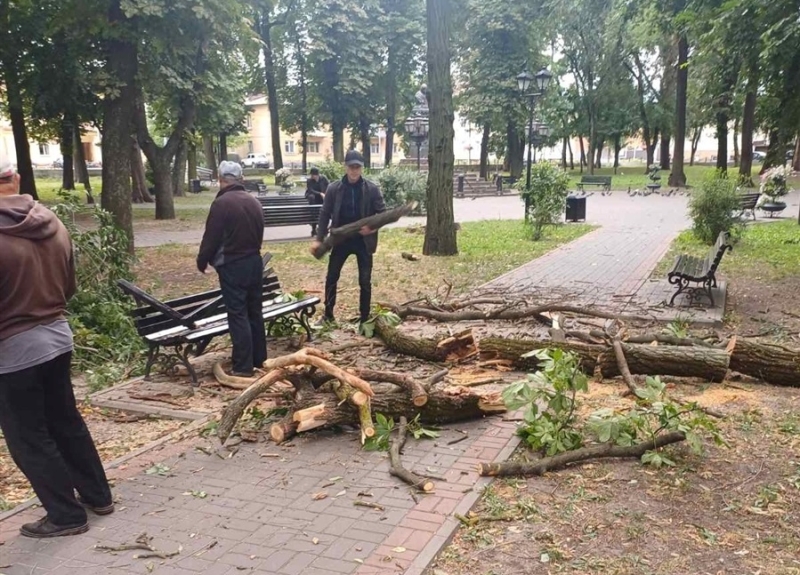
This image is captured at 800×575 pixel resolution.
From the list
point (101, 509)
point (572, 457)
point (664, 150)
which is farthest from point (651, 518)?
point (664, 150)

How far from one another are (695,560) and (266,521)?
212 centimetres

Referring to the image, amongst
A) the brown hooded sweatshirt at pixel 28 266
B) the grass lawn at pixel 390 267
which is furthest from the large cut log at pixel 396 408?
the grass lawn at pixel 390 267

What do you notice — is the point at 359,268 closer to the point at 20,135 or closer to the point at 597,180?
the point at 20,135

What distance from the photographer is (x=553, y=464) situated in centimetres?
416

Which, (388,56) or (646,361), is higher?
(388,56)

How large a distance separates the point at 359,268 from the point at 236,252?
2163 mm

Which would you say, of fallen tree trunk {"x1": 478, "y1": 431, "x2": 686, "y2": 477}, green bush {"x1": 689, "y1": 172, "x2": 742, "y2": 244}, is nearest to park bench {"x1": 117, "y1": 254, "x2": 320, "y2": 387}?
fallen tree trunk {"x1": 478, "y1": 431, "x2": 686, "y2": 477}

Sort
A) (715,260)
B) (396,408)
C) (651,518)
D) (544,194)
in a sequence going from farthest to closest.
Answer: (544,194) < (715,260) < (396,408) < (651,518)

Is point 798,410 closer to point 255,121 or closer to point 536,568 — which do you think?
point 536,568

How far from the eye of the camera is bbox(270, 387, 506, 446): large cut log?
4660 millimetres

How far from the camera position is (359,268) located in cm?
771

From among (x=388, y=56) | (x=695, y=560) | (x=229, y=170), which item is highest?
(x=388, y=56)

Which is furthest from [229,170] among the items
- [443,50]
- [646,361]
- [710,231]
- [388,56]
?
[388,56]

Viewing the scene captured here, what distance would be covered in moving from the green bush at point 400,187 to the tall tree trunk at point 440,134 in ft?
29.4
